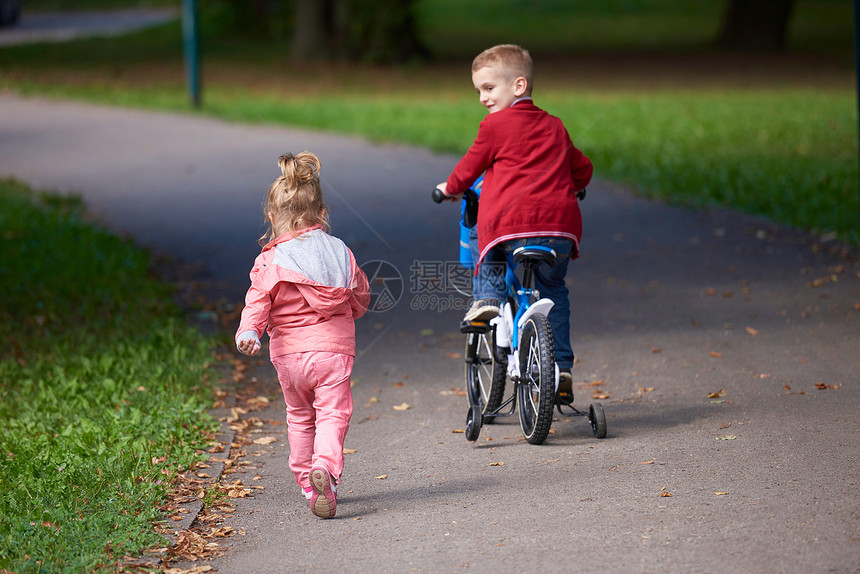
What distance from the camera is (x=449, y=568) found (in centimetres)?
376

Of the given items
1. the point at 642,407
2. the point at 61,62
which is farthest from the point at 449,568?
the point at 61,62

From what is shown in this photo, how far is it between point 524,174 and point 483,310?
0.69 metres

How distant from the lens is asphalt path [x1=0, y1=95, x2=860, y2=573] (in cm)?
392

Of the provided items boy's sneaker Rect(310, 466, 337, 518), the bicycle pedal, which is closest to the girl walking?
boy's sneaker Rect(310, 466, 337, 518)

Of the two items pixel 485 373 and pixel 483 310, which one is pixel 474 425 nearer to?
pixel 485 373

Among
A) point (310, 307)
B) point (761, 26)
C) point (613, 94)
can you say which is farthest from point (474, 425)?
point (761, 26)

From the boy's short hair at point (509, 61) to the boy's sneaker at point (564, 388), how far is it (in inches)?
53.9

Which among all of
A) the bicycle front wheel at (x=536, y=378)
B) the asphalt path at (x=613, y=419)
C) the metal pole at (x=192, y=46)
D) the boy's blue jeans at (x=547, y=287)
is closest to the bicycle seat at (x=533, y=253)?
the boy's blue jeans at (x=547, y=287)

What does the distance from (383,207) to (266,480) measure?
6.80m

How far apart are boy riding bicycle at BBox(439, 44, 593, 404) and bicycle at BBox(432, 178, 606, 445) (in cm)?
11

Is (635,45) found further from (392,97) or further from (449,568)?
(449,568)

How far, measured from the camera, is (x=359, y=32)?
29.8 meters

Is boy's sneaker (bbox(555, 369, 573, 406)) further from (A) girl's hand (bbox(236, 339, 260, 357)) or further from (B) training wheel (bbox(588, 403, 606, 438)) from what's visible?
(A) girl's hand (bbox(236, 339, 260, 357))

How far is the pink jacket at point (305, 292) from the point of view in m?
4.24
